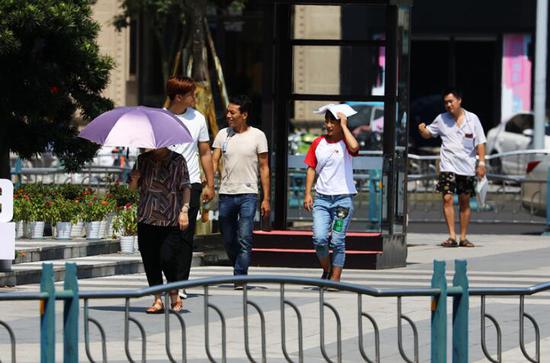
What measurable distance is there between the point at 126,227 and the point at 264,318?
9.02 m

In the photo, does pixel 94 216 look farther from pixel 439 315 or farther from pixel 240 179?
pixel 439 315

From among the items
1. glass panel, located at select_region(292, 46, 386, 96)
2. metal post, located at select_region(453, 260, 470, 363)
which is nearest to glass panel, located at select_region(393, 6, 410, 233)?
A: glass panel, located at select_region(292, 46, 386, 96)

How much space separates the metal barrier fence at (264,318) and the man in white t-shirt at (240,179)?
16.4 ft

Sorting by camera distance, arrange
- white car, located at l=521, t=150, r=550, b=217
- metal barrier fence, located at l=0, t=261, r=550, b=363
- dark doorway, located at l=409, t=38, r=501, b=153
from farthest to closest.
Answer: dark doorway, located at l=409, t=38, r=501, b=153 → white car, located at l=521, t=150, r=550, b=217 → metal barrier fence, located at l=0, t=261, r=550, b=363

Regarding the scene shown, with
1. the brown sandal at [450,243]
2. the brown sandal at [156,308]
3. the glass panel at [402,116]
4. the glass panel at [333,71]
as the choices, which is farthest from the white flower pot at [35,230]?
the brown sandal at [156,308]

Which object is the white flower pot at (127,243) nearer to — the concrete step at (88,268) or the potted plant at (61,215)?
the concrete step at (88,268)

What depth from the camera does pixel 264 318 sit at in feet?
27.1

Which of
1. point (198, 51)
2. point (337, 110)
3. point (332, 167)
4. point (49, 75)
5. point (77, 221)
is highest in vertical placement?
point (198, 51)

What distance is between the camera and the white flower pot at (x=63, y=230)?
688 inches

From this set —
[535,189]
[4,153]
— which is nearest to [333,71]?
[535,189]

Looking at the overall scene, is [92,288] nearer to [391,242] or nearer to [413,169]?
[391,242]

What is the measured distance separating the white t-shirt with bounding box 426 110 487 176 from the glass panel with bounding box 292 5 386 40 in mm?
20370

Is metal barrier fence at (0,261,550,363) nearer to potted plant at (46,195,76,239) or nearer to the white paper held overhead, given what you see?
the white paper held overhead

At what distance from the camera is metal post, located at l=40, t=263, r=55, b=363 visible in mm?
7164
